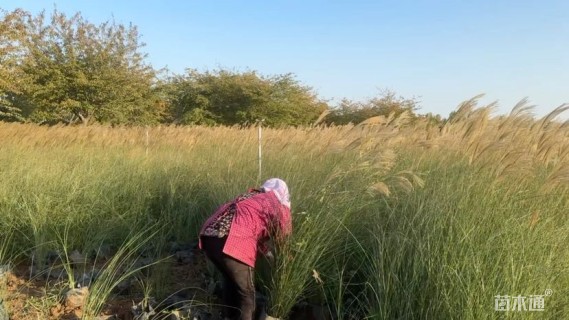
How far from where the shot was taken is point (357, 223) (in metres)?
3.47

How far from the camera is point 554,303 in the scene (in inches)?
94.1

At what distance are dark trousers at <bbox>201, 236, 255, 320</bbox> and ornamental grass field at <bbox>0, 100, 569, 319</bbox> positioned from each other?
174 mm

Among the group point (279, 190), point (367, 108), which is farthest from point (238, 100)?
point (279, 190)

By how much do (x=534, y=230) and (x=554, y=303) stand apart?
0.54m

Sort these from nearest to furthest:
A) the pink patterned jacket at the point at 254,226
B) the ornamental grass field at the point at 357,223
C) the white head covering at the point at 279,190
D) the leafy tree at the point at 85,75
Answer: the ornamental grass field at the point at 357,223 < the pink patterned jacket at the point at 254,226 < the white head covering at the point at 279,190 < the leafy tree at the point at 85,75

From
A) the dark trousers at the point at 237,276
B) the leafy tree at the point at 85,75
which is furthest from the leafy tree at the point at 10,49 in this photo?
the dark trousers at the point at 237,276

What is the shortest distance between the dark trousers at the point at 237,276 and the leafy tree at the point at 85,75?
18540 mm

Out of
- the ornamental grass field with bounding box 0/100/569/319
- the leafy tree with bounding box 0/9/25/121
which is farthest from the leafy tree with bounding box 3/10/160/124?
the ornamental grass field with bounding box 0/100/569/319

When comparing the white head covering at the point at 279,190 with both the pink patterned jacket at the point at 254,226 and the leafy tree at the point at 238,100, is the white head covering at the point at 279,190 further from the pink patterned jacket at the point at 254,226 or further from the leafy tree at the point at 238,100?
the leafy tree at the point at 238,100

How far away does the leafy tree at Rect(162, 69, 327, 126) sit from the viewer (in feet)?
98.3

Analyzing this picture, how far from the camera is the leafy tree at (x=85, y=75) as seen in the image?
66.2ft

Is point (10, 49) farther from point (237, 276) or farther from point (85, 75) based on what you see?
point (237, 276)

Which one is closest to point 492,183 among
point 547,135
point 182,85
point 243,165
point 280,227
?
point 547,135

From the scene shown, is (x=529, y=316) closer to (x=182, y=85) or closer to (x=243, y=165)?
(x=243, y=165)
